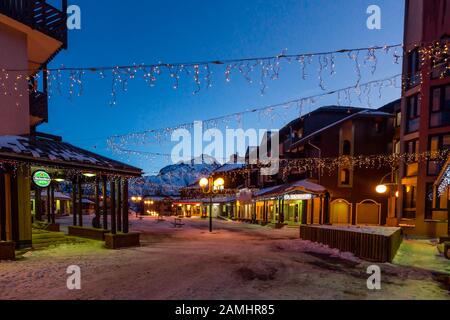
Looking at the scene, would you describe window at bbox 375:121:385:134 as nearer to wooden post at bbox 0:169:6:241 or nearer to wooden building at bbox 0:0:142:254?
wooden building at bbox 0:0:142:254

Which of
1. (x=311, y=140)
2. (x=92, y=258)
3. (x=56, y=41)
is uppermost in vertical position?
(x=56, y=41)

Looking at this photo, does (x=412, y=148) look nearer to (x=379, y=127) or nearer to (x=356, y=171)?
(x=356, y=171)

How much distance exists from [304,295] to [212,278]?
2.54 metres

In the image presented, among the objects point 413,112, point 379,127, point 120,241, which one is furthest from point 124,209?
point 379,127

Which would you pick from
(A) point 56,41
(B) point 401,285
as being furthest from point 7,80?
(B) point 401,285

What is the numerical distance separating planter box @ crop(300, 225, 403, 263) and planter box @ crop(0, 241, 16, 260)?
493 inches

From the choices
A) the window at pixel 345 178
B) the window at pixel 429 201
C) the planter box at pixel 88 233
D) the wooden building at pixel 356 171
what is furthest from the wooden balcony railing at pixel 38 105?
the window at pixel 345 178

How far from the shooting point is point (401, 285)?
7719 mm

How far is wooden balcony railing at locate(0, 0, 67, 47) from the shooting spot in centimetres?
1220

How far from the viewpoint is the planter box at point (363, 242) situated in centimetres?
1051

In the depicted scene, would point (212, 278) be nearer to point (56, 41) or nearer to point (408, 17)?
point (56, 41)

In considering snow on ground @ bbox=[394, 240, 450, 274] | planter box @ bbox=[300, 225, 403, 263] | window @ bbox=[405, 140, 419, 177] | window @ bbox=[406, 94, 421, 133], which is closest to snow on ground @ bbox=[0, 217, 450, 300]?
planter box @ bbox=[300, 225, 403, 263]

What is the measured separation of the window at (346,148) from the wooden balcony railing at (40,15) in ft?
78.0

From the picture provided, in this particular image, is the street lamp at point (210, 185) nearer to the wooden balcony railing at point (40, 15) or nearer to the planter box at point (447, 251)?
the wooden balcony railing at point (40, 15)
